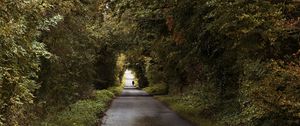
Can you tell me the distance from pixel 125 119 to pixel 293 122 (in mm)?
10602

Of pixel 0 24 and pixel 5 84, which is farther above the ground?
pixel 0 24

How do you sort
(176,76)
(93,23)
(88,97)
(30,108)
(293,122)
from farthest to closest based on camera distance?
(176,76) < (88,97) < (93,23) < (30,108) < (293,122)

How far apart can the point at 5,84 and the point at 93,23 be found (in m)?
17.5

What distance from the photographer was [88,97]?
29.5 metres

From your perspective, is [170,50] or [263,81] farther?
[170,50]

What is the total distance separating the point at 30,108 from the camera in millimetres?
12688

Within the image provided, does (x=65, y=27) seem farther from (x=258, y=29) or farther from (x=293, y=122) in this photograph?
(x=293, y=122)

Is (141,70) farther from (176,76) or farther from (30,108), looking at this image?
(30,108)

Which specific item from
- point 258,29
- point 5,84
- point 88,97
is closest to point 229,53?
point 258,29

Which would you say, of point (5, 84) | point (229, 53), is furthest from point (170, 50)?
point (5, 84)

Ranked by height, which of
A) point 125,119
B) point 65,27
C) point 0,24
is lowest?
point 125,119

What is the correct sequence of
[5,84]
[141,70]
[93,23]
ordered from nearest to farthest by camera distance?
[5,84] → [93,23] → [141,70]

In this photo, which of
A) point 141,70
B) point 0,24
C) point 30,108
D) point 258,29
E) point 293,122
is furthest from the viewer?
point 141,70

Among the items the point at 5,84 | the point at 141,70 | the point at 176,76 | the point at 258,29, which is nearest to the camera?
the point at 5,84
